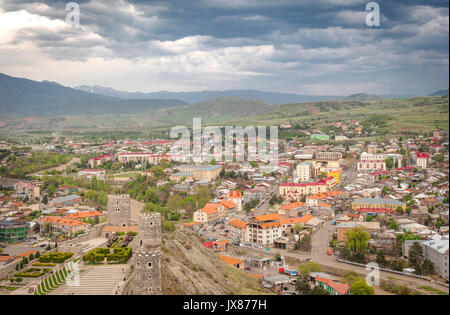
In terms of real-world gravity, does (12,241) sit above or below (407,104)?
below

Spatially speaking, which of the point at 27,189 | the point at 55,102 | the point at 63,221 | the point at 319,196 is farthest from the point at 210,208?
the point at 55,102

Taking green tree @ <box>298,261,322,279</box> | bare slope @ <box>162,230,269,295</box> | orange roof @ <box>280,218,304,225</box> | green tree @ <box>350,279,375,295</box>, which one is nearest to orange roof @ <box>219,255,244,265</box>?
bare slope @ <box>162,230,269,295</box>

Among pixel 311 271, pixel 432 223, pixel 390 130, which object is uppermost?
pixel 390 130

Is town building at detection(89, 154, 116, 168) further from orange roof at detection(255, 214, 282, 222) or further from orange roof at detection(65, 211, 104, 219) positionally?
orange roof at detection(255, 214, 282, 222)

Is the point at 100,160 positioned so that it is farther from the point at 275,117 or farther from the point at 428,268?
the point at 275,117

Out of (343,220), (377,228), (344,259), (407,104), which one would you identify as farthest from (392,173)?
(407,104)
